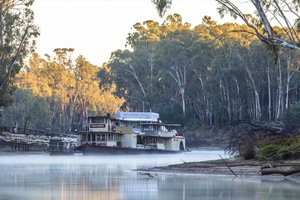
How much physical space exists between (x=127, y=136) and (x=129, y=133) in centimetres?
41

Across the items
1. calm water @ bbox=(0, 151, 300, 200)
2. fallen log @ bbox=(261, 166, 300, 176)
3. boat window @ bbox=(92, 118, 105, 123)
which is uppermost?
boat window @ bbox=(92, 118, 105, 123)

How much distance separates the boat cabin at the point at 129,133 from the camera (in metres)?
68.7

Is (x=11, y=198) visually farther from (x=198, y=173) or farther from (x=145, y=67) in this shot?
(x=145, y=67)

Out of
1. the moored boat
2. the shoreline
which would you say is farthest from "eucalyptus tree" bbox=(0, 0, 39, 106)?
the shoreline

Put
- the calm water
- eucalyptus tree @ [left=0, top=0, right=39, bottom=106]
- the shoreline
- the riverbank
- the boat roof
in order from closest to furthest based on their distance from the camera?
the calm water, the riverbank, the shoreline, eucalyptus tree @ [left=0, top=0, right=39, bottom=106], the boat roof

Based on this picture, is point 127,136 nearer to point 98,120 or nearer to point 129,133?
point 129,133

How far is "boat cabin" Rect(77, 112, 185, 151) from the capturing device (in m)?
68.7

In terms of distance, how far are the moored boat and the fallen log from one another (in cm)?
3998

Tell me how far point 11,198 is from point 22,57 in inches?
1700

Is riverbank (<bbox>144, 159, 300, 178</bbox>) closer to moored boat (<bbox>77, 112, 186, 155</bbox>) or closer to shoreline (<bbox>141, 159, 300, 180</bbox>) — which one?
shoreline (<bbox>141, 159, 300, 180</bbox>)

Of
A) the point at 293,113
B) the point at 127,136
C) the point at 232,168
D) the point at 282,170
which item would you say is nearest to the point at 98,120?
the point at 127,136

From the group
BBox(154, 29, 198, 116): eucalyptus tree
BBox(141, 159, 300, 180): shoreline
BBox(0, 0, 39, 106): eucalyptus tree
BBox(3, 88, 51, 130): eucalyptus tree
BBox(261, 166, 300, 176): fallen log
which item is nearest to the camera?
BBox(261, 166, 300, 176): fallen log

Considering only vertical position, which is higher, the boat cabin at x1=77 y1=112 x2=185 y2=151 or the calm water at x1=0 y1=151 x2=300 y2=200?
the boat cabin at x1=77 y1=112 x2=185 y2=151

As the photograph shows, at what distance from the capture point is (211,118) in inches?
3610
